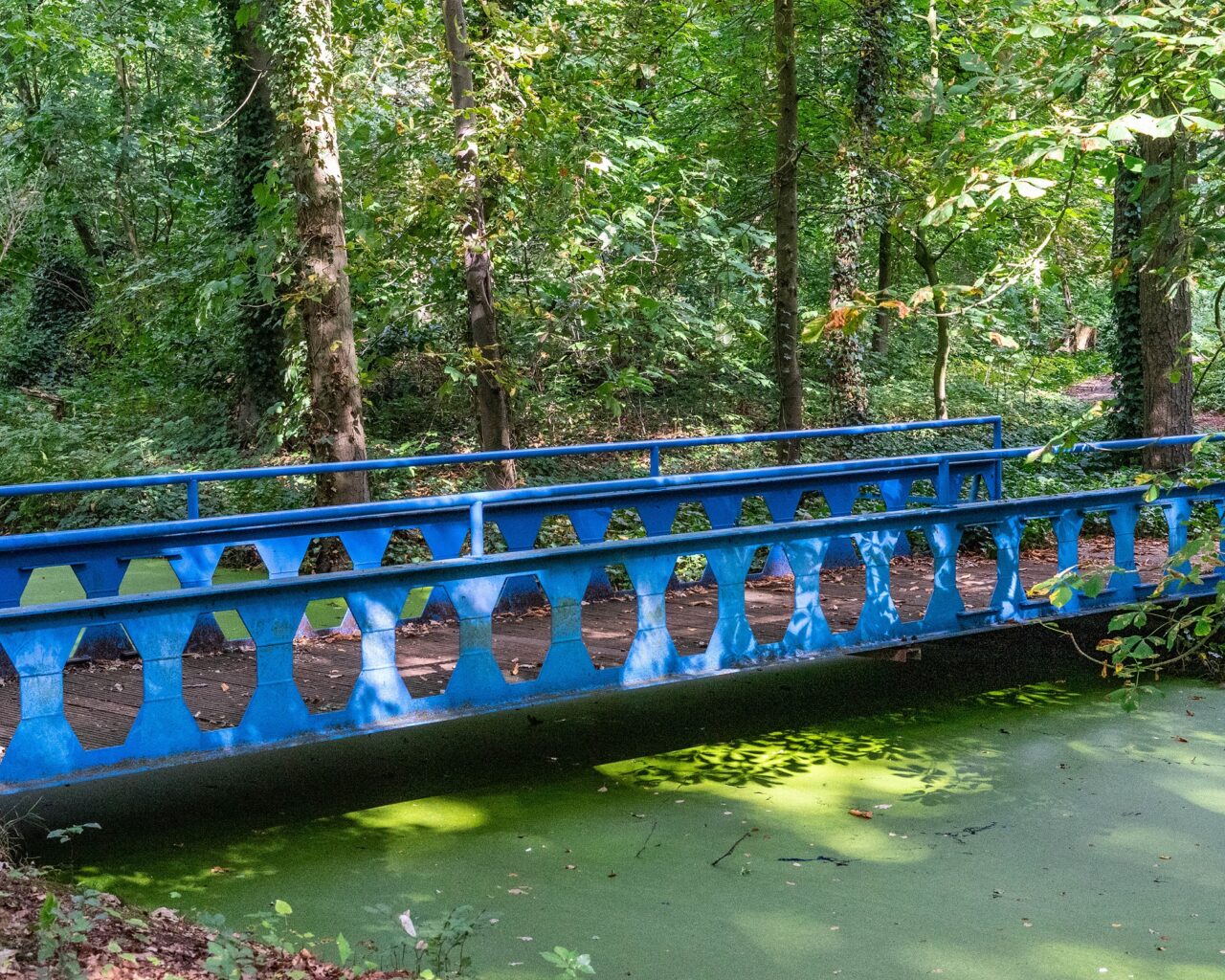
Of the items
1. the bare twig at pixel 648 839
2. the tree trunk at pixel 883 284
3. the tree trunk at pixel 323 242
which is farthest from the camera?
the tree trunk at pixel 883 284

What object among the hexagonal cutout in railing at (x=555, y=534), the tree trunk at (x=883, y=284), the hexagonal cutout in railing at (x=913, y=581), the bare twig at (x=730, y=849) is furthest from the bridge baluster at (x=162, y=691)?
the tree trunk at (x=883, y=284)

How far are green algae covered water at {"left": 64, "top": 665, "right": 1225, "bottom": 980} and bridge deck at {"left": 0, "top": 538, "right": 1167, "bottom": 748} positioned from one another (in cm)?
48

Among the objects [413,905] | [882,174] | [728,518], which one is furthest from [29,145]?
[413,905]

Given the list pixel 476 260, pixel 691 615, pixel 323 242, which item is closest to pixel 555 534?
pixel 476 260

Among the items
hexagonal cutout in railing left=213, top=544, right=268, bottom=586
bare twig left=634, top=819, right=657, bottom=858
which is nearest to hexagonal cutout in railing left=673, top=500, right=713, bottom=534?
hexagonal cutout in railing left=213, top=544, right=268, bottom=586

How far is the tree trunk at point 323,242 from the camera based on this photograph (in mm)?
8781

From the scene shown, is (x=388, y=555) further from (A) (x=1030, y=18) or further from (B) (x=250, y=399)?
(A) (x=1030, y=18)

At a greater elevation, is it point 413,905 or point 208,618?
point 208,618

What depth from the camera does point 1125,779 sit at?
19.0ft

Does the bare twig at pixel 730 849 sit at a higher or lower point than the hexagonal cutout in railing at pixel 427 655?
lower

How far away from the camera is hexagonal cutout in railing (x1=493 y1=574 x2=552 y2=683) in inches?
243

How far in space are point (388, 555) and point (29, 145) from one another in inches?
395

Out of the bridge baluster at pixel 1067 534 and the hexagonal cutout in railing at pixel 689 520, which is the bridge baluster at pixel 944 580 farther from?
the hexagonal cutout in railing at pixel 689 520

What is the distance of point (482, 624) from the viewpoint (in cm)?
529
